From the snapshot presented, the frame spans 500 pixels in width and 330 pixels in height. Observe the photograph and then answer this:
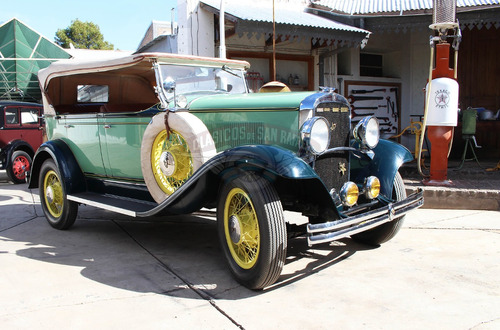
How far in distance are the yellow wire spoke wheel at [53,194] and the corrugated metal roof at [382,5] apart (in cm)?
799

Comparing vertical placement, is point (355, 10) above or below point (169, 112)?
above

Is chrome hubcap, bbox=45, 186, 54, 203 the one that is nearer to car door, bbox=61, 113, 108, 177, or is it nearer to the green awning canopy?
car door, bbox=61, 113, 108, 177

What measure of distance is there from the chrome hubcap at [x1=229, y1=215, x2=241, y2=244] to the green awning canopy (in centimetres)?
1232

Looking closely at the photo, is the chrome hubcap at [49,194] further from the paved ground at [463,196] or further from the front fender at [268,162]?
the paved ground at [463,196]

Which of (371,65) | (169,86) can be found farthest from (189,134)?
(371,65)

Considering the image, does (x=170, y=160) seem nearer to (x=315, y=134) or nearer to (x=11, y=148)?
(x=315, y=134)

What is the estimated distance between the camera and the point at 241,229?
3287 millimetres

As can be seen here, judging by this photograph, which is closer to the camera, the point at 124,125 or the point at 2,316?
the point at 2,316

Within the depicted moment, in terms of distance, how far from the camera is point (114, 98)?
5719 mm

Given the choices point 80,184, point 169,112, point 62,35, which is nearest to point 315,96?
point 169,112

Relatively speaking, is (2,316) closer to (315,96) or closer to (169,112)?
(169,112)

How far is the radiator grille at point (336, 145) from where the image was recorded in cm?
358

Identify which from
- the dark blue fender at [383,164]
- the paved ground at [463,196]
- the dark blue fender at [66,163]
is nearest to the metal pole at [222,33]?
the dark blue fender at [66,163]

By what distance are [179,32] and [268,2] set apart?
7.53 feet
